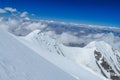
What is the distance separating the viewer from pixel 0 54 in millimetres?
9523

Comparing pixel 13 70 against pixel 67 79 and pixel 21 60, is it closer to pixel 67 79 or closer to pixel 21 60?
pixel 21 60

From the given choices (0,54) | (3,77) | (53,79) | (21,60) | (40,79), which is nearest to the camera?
(3,77)

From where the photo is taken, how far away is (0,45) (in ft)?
36.4

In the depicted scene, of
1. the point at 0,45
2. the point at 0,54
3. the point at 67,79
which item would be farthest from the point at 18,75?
the point at 67,79

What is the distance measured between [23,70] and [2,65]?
152 centimetres

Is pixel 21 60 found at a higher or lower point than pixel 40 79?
higher

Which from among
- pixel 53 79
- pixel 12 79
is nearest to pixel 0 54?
pixel 12 79

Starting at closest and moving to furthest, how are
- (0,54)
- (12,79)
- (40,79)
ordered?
(12,79) → (0,54) → (40,79)

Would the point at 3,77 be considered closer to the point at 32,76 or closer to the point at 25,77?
the point at 25,77

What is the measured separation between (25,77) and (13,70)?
2.17ft

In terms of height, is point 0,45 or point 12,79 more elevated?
point 0,45

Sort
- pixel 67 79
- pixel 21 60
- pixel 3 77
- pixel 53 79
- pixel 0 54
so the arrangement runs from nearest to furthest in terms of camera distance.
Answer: pixel 3 77
pixel 0 54
pixel 21 60
pixel 53 79
pixel 67 79

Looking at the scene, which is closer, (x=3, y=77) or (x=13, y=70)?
(x=3, y=77)

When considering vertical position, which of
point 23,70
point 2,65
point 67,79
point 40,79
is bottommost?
point 67,79
